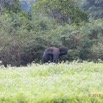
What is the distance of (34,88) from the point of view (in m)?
5.73

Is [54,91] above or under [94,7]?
under

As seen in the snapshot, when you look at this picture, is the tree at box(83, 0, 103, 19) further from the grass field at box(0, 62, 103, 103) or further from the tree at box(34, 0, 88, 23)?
the grass field at box(0, 62, 103, 103)

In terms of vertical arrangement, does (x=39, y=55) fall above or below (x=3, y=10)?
below

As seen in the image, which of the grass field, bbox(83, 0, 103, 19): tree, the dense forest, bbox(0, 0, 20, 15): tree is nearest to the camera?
the grass field

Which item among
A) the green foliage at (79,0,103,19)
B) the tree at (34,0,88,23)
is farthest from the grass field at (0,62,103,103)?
the green foliage at (79,0,103,19)

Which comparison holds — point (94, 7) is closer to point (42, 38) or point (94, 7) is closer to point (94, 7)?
point (94, 7)

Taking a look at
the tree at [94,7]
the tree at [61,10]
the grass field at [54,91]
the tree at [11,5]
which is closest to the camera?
the grass field at [54,91]

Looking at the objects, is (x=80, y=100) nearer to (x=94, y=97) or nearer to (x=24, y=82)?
(x=94, y=97)

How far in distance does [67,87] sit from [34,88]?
0.50 m

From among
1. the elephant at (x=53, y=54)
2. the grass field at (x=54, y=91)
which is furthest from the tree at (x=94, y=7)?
the grass field at (x=54, y=91)

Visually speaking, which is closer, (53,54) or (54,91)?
(54,91)

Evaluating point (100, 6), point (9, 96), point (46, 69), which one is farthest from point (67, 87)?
point (100, 6)

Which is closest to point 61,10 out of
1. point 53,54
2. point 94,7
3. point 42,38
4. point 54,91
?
point 42,38

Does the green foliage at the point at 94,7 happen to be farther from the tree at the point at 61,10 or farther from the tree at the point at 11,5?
the tree at the point at 11,5
